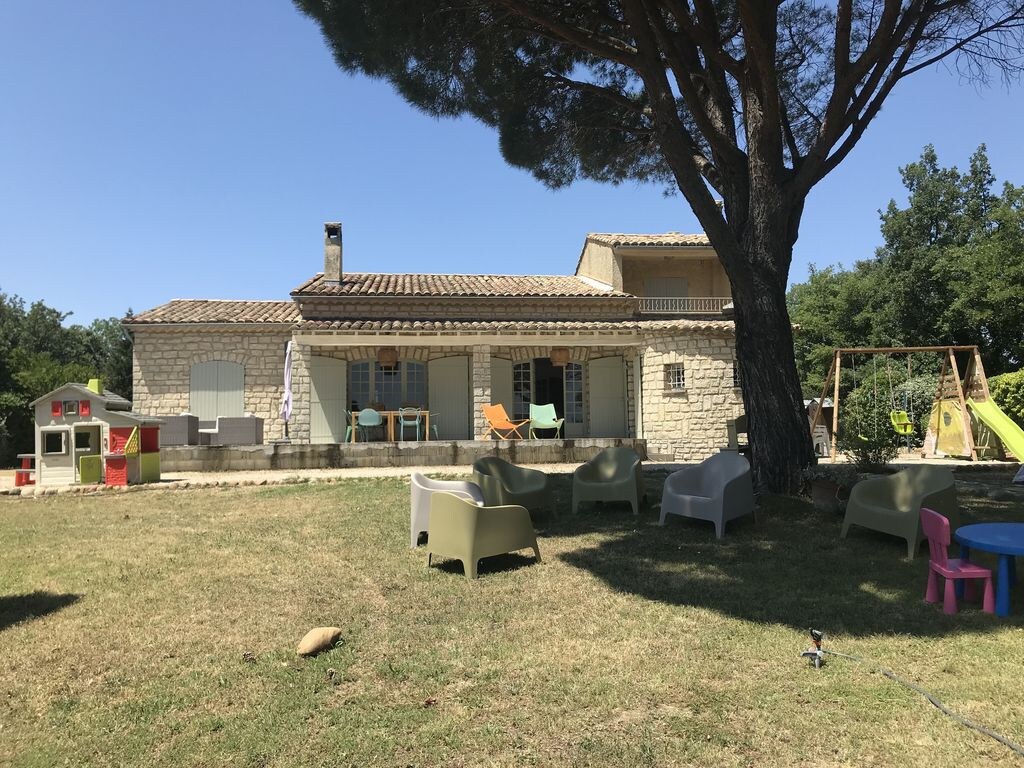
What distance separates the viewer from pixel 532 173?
10.2m

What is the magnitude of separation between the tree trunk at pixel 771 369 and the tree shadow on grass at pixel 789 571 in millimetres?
562

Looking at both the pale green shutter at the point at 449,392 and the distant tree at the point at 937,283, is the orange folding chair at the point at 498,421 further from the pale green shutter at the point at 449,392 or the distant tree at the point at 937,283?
the distant tree at the point at 937,283

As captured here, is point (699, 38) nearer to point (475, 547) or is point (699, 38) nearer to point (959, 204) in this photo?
point (475, 547)

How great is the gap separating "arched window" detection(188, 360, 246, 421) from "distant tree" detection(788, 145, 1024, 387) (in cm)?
2172

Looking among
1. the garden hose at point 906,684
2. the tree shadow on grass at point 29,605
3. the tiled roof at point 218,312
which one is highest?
the tiled roof at point 218,312

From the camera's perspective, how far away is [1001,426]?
11281 mm

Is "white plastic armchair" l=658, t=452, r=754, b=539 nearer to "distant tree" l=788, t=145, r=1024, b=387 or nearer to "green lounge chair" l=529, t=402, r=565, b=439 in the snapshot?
"green lounge chair" l=529, t=402, r=565, b=439

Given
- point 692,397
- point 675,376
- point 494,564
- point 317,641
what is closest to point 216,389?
point 675,376

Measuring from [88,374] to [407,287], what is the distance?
1075 centimetres

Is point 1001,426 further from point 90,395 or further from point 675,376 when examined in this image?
point 90,395

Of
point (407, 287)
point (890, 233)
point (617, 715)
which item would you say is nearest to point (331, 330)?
point (407, 287)

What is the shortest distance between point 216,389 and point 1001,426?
56.1 feet

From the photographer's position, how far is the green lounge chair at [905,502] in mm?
5039

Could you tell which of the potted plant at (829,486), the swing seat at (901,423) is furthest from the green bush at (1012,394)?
the potted plant at (829,486)
